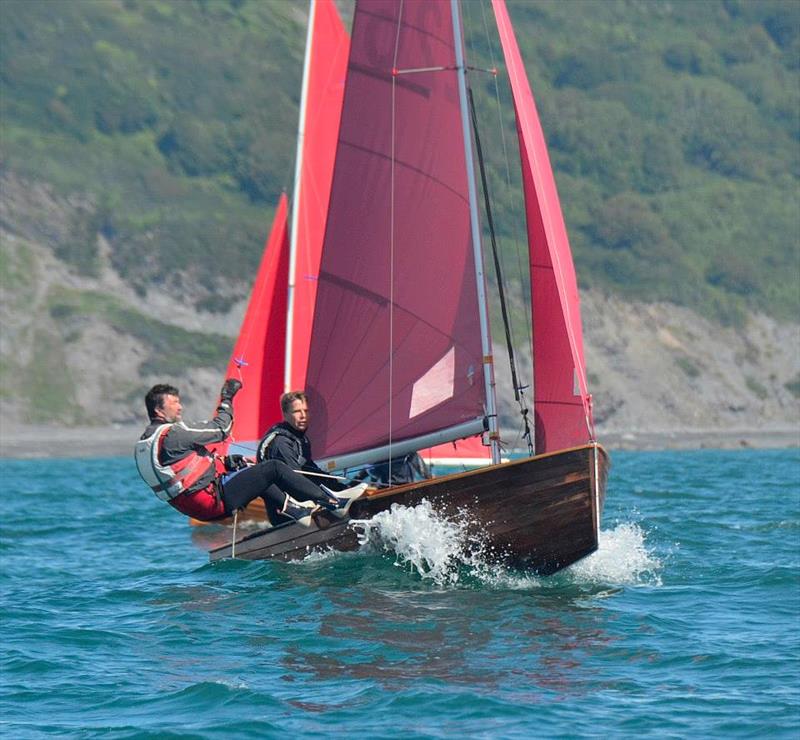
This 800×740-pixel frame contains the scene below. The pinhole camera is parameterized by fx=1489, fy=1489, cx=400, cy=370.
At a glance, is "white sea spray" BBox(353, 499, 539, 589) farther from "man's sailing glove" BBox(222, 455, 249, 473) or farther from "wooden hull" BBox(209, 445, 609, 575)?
"man's sailing glove" BBox(222, 455, 249, 473)

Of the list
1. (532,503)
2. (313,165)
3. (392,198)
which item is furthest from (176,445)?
(313,165)

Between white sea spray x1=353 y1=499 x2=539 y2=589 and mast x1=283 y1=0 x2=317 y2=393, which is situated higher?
mast x1=283 y1=0 x2=317 y2=393

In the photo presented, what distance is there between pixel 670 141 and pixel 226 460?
8286 cm

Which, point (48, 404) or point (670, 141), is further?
point (670, 141)

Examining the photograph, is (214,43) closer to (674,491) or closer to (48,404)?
(48,404)

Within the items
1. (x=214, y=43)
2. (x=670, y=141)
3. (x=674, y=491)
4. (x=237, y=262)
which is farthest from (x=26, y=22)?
(x=674, y=491)

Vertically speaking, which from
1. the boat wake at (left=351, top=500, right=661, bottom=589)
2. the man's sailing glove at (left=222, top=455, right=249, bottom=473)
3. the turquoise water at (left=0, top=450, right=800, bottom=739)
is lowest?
the turquoise water at (left=0, top=450, right=800, bottom=739)

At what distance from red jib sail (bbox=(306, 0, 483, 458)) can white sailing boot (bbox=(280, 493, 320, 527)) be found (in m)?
1.40

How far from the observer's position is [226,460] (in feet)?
48.2

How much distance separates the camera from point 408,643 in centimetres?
1127

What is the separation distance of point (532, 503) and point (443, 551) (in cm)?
103

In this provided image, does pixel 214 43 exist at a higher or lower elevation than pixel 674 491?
higher

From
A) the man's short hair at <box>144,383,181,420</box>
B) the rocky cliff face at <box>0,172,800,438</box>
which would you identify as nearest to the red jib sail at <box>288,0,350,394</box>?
the man's short hair at <box>144,383,181,420</box>

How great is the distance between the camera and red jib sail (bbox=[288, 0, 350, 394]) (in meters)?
24.0
